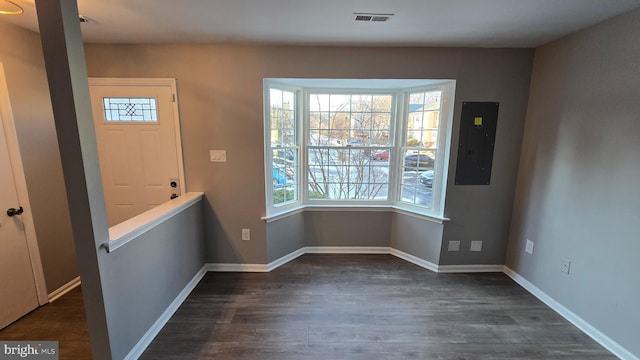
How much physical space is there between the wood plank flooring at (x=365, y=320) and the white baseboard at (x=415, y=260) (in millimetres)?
147

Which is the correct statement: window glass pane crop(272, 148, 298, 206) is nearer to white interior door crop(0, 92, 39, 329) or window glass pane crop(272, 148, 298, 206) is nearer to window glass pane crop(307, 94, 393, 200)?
window glass pane crop(307, 94, 393, 200)

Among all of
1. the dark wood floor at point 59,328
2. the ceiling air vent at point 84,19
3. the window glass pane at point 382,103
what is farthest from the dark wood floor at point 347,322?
the ceiling air vent at point 84,19

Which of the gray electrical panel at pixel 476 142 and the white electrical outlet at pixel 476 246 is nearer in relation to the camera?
the gray electrical panel at pixel 476 142

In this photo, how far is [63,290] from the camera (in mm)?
2402

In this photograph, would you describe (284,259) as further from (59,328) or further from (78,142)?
(78,142)

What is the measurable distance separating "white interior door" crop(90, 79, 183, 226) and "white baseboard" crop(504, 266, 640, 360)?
3647 mm

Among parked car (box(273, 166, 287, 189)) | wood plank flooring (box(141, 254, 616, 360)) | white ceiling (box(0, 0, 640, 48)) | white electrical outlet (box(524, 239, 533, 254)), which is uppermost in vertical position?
white ceiling (box(0, 0, 640, 48))

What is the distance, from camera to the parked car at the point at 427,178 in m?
2.94

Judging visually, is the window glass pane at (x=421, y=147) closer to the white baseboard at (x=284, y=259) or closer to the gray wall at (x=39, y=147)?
the white baseboard at (x=284, y=259)

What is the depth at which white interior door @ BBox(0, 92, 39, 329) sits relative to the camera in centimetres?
195

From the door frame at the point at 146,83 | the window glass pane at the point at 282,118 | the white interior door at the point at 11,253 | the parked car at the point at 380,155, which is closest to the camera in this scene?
the white interior door at the point at 11,253

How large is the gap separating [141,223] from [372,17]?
7.20 ft

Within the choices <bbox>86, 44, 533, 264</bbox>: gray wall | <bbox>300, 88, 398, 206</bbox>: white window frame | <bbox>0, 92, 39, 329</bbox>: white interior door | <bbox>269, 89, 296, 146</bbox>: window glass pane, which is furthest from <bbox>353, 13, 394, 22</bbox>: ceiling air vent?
<bbox>0, 92, 39, 329</bbox>: white interior door

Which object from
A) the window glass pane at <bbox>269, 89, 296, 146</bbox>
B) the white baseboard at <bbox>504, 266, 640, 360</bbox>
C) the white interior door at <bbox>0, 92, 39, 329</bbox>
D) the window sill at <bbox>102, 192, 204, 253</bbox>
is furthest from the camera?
the window glass pane at <bbox>269, 89, 296, 146</bbox>
